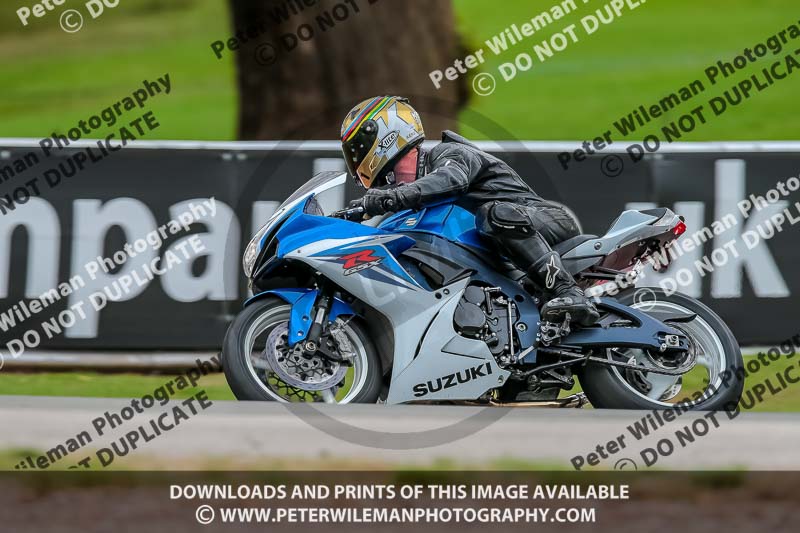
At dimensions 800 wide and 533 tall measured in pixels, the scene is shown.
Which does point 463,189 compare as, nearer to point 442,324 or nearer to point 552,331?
point 442,324

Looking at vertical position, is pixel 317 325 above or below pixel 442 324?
above

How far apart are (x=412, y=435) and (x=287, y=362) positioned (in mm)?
876

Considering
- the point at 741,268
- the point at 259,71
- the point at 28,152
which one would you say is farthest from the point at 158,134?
the point at 741,268

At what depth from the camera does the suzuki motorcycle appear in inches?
233

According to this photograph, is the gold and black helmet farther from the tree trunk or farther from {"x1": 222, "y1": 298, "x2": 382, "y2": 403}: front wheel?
the tree trunk

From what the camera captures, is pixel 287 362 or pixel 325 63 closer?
pixel 287 362

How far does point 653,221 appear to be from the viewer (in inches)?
244

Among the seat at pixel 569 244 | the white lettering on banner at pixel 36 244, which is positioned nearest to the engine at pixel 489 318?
the seat at pixel 569 244

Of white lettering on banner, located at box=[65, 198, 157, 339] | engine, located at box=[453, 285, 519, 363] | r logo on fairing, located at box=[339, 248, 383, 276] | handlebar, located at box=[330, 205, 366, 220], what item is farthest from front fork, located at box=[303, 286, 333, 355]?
white lettering on banner, located at box=[65, 198, 157, 339]

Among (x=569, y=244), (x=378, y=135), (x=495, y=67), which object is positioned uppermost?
(x=495, y=67)

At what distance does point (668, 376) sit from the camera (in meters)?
6.12

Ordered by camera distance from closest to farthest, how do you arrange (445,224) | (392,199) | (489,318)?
1. (392,199)
2. (489,318)
3. (445,224)

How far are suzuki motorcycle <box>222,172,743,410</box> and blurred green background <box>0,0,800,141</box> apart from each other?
36.8 ft

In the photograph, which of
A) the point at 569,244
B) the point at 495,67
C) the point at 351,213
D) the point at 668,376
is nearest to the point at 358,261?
the point at 351,213
